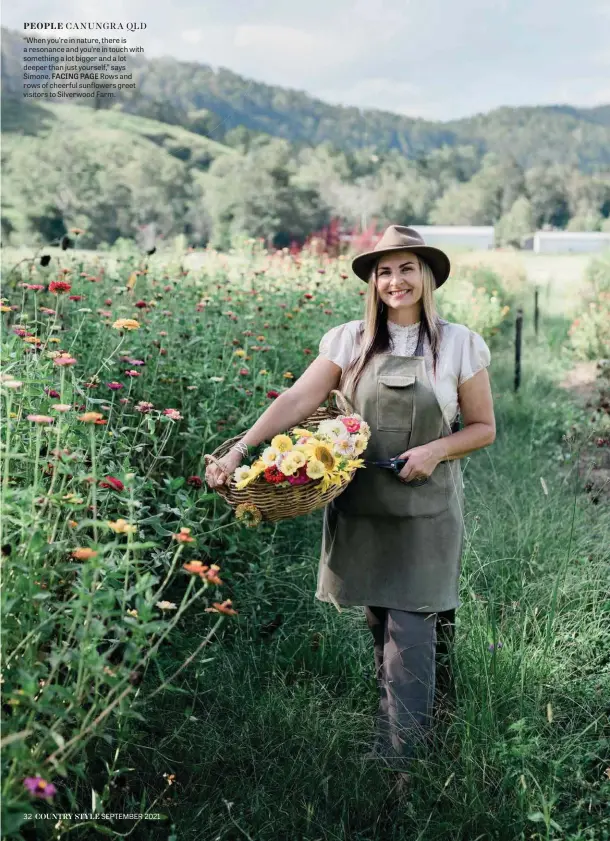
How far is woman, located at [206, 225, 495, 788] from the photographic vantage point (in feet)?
8.29

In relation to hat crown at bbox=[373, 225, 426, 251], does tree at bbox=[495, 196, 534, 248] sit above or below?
above

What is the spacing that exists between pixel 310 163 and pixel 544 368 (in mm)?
64217

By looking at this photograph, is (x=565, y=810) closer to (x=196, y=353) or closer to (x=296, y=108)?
(x=196, y=353)

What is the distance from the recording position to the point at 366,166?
7731 cm

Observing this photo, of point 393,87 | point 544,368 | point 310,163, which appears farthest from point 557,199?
point 544,368

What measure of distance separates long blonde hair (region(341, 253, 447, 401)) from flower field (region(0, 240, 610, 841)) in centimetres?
29

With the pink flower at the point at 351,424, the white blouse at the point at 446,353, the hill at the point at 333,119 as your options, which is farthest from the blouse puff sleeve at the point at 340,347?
the hill at the point at 333,119

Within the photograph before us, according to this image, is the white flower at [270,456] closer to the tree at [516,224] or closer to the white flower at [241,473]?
the white flower at [241,473]

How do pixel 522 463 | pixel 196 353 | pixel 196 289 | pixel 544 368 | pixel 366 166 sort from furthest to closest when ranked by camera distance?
pixel 366 166 → pixel 544 368 → pixel 196 289 → pixel 522 463 → pixel 196 353

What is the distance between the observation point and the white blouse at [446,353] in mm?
2588

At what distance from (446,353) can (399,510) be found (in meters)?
0.50

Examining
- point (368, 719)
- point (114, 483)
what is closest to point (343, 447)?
point (114, 483)

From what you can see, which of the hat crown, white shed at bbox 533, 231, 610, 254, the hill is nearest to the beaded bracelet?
the hat crown

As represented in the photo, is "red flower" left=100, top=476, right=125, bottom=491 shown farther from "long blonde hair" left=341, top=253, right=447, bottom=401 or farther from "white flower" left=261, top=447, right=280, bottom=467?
"long blonde hair" left=341, top=253, right=447, bottom=401
